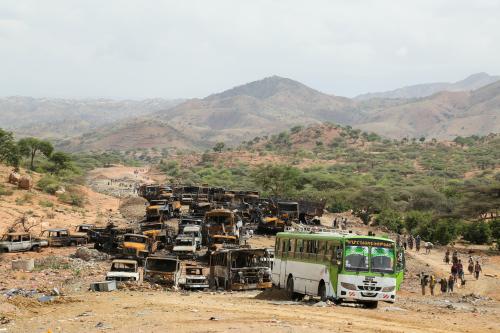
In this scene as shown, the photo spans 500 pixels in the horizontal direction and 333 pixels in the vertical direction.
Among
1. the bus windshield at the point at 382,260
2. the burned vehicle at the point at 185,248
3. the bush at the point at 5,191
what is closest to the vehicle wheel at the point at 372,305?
the bus windshield at the point at 382,260

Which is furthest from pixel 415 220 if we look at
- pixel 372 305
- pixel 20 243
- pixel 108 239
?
pixel 372 305

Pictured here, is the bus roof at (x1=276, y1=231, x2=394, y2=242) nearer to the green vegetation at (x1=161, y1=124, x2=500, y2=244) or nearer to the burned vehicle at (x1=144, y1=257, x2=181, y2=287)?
the burned vehicle at (x1=144, y1=257, x2=181, y2=287)

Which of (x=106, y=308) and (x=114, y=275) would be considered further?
(x=114, y=275)

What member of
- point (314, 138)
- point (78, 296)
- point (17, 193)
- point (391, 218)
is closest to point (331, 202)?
point (391, 218)

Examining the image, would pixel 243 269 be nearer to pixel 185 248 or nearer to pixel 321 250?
pixel 321 250

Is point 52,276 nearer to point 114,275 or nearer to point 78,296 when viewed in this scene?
point 114,275

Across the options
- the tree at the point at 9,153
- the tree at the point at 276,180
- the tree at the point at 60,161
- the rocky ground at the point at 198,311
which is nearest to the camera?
the rocky ground at the point at 198,311

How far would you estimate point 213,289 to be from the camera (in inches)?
1139

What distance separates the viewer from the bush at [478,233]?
61259 millimetres

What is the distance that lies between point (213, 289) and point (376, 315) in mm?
10008

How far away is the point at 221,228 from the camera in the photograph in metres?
44.2

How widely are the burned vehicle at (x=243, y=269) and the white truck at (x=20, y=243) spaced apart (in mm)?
15703

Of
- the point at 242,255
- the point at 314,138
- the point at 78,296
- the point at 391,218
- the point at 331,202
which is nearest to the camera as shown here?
the point at 78,296

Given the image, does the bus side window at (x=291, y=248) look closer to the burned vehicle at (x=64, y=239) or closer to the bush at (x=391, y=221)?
the burned vehicle at (x=64, y=239)
